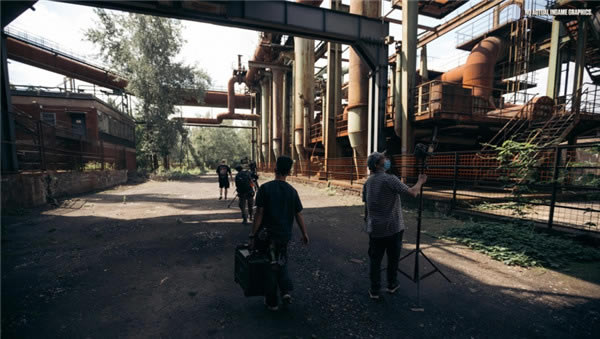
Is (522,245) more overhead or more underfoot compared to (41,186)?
more underfoot

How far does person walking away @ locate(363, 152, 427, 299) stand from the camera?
114 inches

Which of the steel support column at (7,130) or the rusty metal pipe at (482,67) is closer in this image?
the steel support column at (7,130)

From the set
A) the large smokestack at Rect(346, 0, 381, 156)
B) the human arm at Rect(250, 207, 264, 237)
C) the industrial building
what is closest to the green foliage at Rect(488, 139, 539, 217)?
the industrial building

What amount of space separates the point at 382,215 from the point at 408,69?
1052cm

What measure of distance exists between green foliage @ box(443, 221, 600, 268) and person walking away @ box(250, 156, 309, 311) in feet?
13.2

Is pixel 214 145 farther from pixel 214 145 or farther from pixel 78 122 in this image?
pixel 78 122

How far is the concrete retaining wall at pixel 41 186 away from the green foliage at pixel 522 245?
12.5 m

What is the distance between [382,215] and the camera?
9.54ft

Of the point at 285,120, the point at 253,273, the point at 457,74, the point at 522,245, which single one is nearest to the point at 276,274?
the point at 253,273

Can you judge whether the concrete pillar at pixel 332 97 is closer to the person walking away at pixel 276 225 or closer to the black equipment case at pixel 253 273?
the person walking away at pixel 276 225

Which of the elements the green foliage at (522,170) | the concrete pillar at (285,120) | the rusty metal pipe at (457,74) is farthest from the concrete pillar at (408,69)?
the concrete pillar at (285,120)

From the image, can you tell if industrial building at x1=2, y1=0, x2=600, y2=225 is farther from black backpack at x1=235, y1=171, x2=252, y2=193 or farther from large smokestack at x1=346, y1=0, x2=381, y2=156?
black backpack at x1=235, y1=171, x2=252, y2=193

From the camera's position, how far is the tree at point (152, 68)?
73.0 feet

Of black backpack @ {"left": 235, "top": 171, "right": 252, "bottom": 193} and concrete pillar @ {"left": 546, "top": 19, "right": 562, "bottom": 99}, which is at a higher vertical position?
concrete pillar @ {"left": 546, "top": 19, "right": 562, "bottom": 99}
